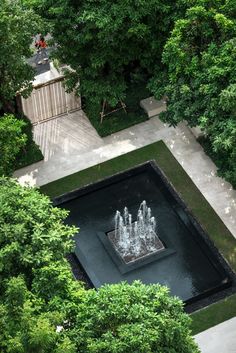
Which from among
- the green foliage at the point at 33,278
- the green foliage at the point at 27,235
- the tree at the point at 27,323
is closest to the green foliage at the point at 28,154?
the green foliage at the point at 33,278

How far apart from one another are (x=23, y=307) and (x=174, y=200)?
13205 millimetres

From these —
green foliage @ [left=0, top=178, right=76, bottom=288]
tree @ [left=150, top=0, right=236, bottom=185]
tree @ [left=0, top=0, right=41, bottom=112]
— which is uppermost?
tree @ [left=0, top=0, right=41, bottom=112]

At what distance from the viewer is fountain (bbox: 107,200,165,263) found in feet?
107

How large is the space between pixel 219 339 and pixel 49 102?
1442 centimetres

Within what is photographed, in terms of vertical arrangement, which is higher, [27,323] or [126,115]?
[126,115]

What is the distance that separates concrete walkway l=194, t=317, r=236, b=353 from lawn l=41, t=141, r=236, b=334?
659mm

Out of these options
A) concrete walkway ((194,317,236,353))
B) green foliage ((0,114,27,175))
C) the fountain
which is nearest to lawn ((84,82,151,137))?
the fountain

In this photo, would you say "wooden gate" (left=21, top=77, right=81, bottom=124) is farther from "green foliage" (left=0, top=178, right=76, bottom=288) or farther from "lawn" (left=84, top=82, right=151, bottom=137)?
"green foliage" (left=0, top=178, right=76, bottom=288)

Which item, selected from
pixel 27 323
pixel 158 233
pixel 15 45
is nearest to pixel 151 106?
pixel 158 233

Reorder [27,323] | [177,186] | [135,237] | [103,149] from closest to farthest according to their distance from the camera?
[27,323] → [135,237] → [177,186] → [103,149]

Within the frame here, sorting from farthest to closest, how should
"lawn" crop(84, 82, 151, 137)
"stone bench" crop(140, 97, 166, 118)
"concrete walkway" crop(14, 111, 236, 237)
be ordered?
"stone bench" crop(140, 97, 166, 118) → "lawn" crop(84, 82, 151, 137) → "concrete walkway" crop(14, 111, 236, 237)

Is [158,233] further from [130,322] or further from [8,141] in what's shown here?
[130,322]

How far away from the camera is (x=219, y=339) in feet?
99.6

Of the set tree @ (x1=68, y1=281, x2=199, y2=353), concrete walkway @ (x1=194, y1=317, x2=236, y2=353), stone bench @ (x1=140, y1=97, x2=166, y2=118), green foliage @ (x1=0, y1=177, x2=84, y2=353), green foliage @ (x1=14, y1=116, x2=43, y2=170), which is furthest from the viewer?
stone bench @ (x1=140, y1=97, x2=166, y2=118)
